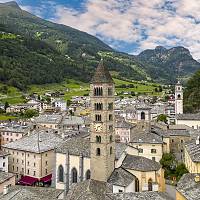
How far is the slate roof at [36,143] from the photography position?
76250mm

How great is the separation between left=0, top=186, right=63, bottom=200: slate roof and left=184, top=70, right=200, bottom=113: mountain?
92545 millimetres

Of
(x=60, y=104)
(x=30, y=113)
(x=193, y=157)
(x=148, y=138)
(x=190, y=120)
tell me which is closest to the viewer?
(x=193, y=157)

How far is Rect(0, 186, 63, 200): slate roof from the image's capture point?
4947cm

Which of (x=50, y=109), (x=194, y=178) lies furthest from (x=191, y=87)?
(x=194, y=178)

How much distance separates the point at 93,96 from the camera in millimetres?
56000

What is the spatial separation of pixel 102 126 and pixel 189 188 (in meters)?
18.3

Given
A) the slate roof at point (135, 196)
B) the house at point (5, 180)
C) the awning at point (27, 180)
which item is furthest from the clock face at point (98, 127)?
the awning at point (27, 180)

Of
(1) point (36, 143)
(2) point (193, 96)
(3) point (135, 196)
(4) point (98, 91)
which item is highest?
(2) point (193, 96)

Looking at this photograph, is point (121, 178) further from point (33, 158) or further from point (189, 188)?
point (33, 158)

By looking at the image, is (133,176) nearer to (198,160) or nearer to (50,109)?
(198,160)

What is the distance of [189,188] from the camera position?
41.9 metres

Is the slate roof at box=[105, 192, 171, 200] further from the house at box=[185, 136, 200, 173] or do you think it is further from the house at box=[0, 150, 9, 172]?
the house at box=[0, 150, 9, 172]

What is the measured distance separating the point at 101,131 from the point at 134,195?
1360 cm

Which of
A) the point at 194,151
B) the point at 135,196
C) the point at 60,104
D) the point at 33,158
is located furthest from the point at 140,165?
the point at 60,104
